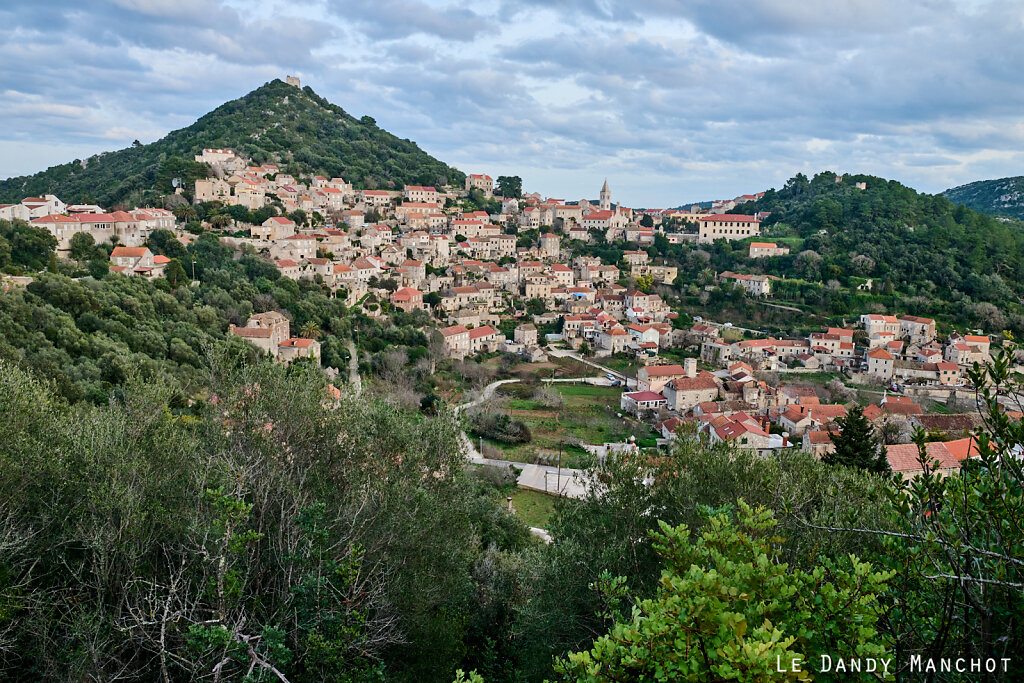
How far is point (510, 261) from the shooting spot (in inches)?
2327

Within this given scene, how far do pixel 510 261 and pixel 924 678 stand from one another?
5642 cm

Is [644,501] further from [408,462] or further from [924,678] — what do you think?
[924,678]

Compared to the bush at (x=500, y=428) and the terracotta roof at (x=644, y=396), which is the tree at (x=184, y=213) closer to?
the bush at (x=500, y=428)

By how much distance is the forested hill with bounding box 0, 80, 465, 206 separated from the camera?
5769 cm

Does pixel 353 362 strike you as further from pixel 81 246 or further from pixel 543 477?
pixel 81 246

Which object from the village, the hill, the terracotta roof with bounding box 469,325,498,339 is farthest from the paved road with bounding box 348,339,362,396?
the hill

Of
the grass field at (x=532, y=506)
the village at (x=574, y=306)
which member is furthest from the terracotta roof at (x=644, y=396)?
the grass field at (x=532, y=506)

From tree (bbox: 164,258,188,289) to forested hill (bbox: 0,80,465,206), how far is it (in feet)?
63.8

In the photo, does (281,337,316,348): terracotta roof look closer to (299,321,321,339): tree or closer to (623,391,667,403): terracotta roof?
(299,321,321,339): tree

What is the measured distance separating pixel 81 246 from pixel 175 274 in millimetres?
5874

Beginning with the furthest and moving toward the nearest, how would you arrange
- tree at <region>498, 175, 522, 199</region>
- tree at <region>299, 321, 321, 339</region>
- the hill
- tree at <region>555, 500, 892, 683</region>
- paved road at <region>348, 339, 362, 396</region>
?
tree at <region>498, 175, 522, 199</region> → the hill → tree at <region>299, 321, 321, 339</region> → paved road at <region>348, 339, 362, 396</region> → tree at <region>555, 500, 892, 683</region>

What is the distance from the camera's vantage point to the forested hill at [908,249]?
50094mm

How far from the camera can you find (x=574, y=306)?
5244 cm

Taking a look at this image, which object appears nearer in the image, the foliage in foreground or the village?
the foliage in foreground
